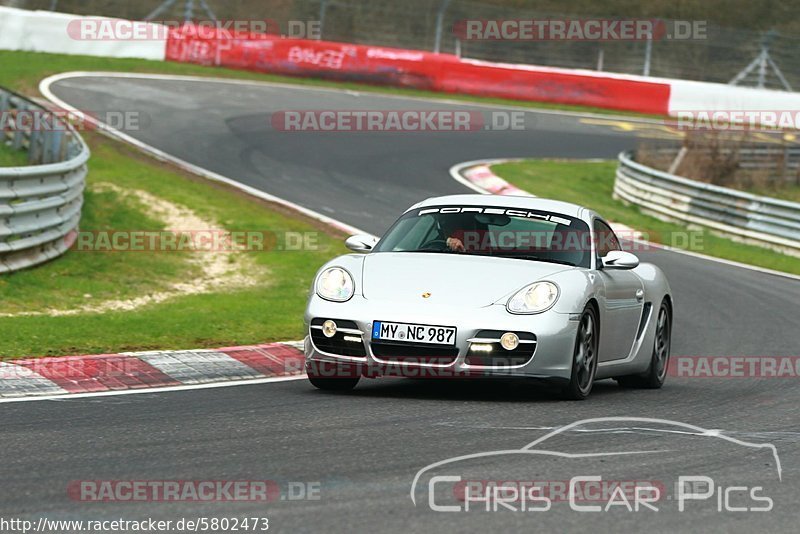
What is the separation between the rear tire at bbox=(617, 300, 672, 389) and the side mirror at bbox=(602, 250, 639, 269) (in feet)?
3.77

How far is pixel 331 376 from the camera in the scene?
8.58 m

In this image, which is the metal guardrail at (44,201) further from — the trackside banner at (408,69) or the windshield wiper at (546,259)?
the trackside banner at (408,69)

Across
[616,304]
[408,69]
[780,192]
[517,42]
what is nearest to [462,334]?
[616,304]

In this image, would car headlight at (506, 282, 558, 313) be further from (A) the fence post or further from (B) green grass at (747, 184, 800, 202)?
(A) the fence post

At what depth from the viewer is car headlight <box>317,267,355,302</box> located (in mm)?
8430

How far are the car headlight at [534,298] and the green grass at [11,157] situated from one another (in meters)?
11.3

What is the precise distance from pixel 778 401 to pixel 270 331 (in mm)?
4027

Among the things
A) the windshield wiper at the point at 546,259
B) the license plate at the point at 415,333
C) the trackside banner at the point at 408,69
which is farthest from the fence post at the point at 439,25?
the license plate at the point at 415,333

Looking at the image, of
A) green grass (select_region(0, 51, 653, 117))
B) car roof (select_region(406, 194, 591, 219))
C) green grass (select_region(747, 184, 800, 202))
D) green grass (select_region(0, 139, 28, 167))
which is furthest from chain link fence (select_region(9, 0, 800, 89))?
car roof (select_region(406, 194, 591, 219))

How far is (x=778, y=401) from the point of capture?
357 inches

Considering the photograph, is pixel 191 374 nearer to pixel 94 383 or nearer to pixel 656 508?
pixel 94 383

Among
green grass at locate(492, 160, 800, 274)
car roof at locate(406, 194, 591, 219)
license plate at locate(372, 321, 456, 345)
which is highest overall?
car roof at locate(406, 194, 591, 219)

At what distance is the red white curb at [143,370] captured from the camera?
27.0 feet

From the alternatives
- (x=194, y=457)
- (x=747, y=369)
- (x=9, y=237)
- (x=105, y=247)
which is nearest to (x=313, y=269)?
(x=105, y=247)
